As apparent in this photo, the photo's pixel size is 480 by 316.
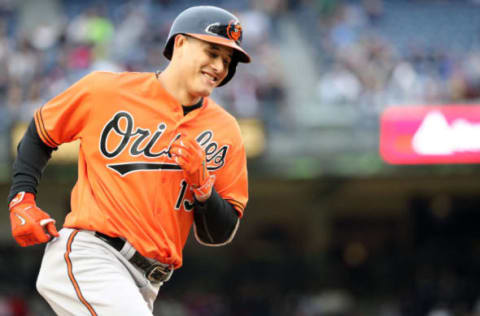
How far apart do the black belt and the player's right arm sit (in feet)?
0.66

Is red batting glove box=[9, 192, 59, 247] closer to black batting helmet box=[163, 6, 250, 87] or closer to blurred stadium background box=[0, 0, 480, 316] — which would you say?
black batting helmet box=[163, 6, 250, 87]

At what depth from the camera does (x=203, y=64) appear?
2.95 metres

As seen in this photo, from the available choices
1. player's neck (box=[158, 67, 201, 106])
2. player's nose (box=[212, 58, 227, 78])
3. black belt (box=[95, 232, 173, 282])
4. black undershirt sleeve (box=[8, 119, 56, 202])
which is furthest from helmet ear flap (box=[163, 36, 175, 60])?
black belt (box=[95, 232, 173, 282])

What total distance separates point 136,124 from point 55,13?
10.0m

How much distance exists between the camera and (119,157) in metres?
2.91

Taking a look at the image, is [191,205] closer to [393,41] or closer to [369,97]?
[369,97]

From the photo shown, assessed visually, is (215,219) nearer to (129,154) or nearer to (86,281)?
(129,154)

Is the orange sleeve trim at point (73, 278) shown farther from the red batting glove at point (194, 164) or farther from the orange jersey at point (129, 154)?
the red batting glove at point (194, 164)

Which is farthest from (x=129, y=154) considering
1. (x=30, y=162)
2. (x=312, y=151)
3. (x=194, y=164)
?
(x=312, y=151)

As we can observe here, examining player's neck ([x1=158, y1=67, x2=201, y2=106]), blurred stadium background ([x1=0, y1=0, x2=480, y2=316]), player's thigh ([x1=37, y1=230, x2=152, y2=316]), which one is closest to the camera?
player's thigh ([x1=37, y1=230, x2=152, y2=316])

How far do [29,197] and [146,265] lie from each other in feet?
1.66

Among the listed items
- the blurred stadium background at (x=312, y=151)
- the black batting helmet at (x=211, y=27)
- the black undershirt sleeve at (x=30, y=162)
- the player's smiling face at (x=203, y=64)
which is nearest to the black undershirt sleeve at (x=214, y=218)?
the player's smiling face at (x=203, y=64)

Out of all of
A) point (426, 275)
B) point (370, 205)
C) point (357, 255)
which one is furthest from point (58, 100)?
point (370, 205)

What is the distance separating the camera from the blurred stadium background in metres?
9.55
